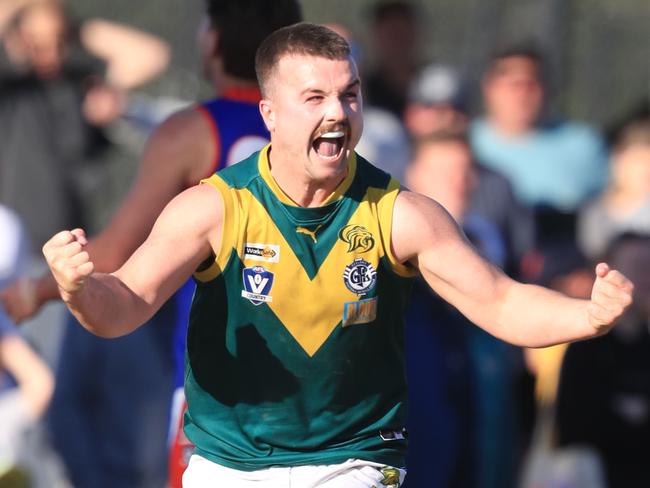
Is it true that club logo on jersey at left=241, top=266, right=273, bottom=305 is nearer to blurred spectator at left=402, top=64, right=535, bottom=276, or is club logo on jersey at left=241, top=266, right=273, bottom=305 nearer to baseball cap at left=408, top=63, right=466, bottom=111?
blurred spectator at left=402, top=64, right=535, bottom=276

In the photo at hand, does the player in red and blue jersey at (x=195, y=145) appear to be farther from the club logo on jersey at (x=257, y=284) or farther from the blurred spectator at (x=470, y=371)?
the blurred spectator at (x=470, y=371)

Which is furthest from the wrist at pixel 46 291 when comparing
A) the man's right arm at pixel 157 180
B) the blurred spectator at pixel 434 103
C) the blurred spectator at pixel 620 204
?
the blurred spectator at pixel 620 204

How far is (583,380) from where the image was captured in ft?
25.7

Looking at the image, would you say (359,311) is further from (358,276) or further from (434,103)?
(434,103)

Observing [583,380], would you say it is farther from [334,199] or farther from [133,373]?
[334,199]

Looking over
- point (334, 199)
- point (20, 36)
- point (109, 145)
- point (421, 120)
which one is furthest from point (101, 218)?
point (334, 199)

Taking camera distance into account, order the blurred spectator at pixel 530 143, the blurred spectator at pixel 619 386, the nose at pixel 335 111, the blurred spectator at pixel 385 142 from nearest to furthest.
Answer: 1. the nose at pixel 335 111
2. the blurred spectator at pixel 619 386
3. the blurred spectator at pixel 385 142
4. the blurred spectator at pixel 530 143

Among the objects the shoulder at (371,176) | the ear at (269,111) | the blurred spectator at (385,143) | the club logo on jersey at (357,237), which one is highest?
the ear at (269,111)

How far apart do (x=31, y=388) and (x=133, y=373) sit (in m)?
0.97

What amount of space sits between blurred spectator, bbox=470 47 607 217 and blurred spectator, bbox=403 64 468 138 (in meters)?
0.29

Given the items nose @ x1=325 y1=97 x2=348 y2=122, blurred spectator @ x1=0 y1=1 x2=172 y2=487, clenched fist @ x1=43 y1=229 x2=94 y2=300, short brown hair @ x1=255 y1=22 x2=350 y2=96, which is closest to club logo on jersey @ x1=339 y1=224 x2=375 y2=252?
nose @ x1=325 y1=97 x2=348 y2=122

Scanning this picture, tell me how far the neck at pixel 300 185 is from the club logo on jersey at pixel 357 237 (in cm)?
11

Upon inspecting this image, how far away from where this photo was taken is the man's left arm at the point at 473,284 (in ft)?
14.4

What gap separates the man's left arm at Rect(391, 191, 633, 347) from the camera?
14.4 ft
